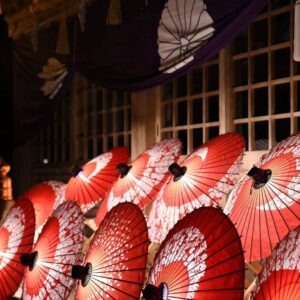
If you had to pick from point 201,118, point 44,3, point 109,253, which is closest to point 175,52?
point 201,118

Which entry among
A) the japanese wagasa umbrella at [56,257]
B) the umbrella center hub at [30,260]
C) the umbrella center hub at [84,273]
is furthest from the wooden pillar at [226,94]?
the umbrella center hub at [84,273]

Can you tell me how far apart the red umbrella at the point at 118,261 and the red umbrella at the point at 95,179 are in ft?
4.43

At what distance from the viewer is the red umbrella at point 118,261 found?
244cm

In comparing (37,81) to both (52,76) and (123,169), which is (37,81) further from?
(123,169)

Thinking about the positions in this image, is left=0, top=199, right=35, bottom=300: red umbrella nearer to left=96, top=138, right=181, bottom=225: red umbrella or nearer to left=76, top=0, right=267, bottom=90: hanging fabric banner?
left=96, top=138, right=181, bottom=225: red umbrella

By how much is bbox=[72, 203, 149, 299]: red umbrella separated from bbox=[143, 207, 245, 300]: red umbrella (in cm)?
20

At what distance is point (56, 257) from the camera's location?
300 cm

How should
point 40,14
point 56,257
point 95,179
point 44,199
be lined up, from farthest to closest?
1. point 40,14
2. point 44,199
3. point 95,179
4. point 56,257

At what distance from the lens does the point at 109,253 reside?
2.58 meters

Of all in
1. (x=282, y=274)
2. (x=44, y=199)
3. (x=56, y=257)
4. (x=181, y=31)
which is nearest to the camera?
(x=282, y=274)

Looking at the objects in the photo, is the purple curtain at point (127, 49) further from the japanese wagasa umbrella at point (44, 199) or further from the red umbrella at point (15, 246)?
the red umbrella at point (15, 246)

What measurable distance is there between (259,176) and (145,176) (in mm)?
1319

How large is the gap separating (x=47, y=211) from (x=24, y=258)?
1113 mm

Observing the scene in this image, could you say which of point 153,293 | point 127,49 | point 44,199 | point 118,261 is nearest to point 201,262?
point 153,293
